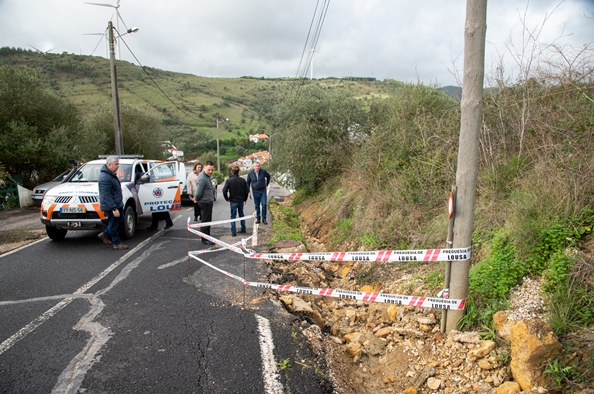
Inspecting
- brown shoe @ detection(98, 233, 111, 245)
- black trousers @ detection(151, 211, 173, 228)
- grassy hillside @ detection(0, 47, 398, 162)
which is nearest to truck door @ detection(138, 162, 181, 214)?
black trousers @ detection(151, 211, 173, 228)

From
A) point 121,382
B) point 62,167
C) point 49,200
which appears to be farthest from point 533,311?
point 62,167

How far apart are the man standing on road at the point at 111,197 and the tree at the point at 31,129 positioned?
11766 millimetres

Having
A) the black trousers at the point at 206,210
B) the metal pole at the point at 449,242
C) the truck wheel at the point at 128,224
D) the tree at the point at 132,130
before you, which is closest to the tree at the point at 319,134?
the black trousers at the point at 206,210

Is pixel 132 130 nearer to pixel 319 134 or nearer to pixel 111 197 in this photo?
pixel 319 134

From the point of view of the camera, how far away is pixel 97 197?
795 centimetres

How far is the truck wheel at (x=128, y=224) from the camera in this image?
854 cm

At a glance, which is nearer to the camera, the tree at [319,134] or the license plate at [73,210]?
the license plate at [73,210]

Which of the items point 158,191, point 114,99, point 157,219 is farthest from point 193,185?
point 114,99

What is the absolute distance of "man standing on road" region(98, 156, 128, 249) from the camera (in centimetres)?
752

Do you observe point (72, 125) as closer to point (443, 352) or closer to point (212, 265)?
point (212, 265)

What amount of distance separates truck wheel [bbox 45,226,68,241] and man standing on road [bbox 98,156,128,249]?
139cm

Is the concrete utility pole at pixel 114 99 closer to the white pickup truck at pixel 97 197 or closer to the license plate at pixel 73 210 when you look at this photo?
the white pickup truck at pixel 97 197

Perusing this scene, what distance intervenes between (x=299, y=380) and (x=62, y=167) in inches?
744

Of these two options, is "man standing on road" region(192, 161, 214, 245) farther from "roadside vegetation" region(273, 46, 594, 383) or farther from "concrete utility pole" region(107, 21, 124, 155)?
"concrete utility pole" region(107, 21, 124, 155)
